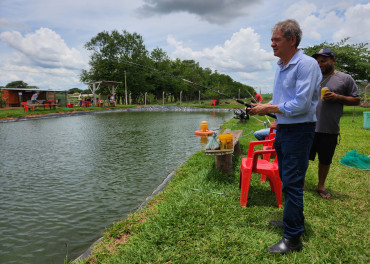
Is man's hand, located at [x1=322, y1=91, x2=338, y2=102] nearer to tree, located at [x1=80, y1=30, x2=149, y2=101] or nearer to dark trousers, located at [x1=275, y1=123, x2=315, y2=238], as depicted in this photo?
dark trousers, located at [x1=275, y1=123, x2=315, y2=238]

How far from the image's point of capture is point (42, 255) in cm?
305

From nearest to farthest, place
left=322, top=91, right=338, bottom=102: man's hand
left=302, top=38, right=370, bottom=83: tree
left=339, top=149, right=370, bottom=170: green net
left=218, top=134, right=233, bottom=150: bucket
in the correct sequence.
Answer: left=322, top=91, right=338, bottom=102: man's hand < left=218, top=134, right=233, bottom=150: bucket < left=339, top=149, right=370, bottom=170: green net < left=302, top=38, right=370, bottom=83: tree

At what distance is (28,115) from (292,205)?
23.3 meters

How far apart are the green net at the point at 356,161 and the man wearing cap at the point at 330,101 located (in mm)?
2222

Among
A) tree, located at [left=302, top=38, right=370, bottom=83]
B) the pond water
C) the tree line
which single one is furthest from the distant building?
tree, located at [left=302, top=38, right=370, bottom=83]

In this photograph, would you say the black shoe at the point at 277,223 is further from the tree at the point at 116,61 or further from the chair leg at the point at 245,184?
the tree at the point at 116,61

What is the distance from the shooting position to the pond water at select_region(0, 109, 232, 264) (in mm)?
3350

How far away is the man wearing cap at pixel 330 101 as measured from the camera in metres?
3.57

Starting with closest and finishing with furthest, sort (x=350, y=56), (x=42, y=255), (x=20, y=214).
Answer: (x=42, y=255) → (x=20, y=214) → (x=350, y=56)

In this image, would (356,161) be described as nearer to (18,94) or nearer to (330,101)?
(330,101)

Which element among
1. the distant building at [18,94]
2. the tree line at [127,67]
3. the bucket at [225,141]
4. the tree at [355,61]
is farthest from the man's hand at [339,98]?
the tree line at [127,67]

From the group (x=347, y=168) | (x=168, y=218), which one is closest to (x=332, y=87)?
(x=347, y=168)

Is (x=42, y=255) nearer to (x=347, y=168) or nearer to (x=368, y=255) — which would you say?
(x=368, y=255)

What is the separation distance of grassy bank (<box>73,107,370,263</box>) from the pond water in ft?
2.48
